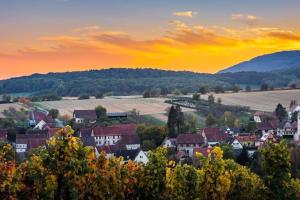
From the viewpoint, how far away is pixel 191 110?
11512cm

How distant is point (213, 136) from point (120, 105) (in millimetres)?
53012

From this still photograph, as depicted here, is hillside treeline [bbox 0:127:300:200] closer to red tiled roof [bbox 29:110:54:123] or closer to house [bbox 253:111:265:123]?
red tiled roof [bbox 29:110:54:123]

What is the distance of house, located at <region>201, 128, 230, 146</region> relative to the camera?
7778 centimetres

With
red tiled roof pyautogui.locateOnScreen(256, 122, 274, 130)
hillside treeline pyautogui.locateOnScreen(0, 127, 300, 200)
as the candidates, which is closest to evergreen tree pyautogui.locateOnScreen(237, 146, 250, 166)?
red tiled roof pyautogui.locateOnScreen(256, 122, 274, 130)

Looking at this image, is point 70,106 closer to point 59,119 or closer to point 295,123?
point 59,119

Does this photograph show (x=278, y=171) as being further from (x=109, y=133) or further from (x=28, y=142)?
(x=109, y=133)

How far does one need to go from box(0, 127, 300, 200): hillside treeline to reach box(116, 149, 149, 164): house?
108 ft

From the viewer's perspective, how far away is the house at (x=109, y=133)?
274 feet

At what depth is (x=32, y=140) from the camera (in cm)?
7475

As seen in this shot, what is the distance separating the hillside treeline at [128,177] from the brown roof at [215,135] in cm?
4779

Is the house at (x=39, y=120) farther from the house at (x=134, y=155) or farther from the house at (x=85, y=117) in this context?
the house at (x=134, y=155)

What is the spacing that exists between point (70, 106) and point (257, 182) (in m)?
104

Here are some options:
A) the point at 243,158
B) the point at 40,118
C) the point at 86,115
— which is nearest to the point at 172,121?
the point at 86,115

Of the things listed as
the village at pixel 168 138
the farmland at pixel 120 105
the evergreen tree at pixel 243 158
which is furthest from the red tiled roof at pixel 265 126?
the evergreen tree at pixel 243 158
